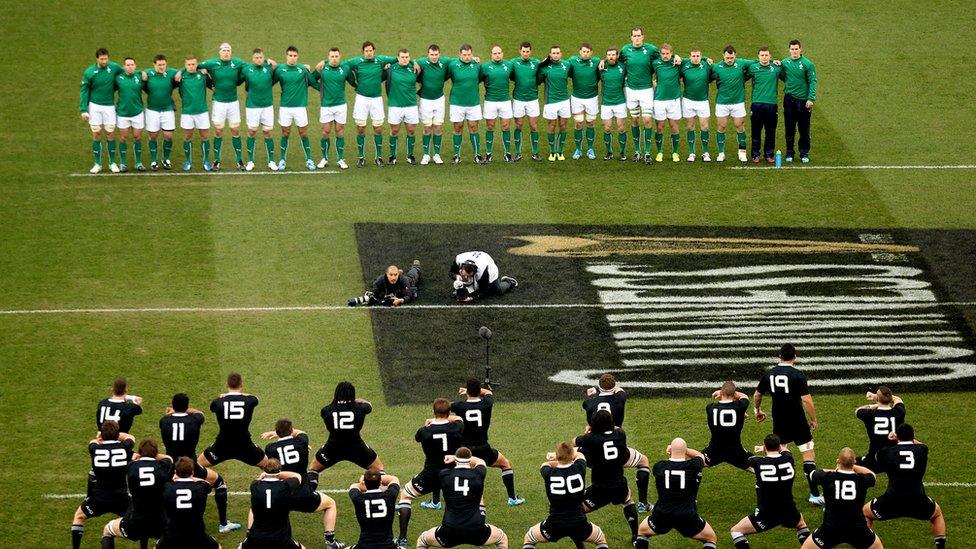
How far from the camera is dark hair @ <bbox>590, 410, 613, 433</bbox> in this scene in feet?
61.2

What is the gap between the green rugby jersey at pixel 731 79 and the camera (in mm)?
31234

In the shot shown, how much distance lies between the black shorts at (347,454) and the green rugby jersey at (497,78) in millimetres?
13190

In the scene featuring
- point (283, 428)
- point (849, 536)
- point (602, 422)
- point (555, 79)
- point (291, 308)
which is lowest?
point (849, 536)

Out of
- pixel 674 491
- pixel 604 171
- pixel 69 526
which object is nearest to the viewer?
pixel 674 491

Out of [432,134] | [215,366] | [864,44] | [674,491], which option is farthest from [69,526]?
[864,44]

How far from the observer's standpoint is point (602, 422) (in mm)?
18641

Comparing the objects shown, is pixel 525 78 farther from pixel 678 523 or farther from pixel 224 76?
pixel 678 523

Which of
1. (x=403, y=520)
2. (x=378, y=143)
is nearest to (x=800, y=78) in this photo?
(x=378, y=143)

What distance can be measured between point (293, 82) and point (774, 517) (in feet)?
51.7

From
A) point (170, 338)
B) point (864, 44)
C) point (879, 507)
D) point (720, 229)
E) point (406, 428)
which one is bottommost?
point (879, 507)

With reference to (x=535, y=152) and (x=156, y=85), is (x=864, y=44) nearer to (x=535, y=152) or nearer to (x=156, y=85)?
(x=535, y=152)

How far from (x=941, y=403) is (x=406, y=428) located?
772 centimetres

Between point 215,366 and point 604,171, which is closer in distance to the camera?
point 215,366

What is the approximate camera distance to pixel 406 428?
21875 millimetres
